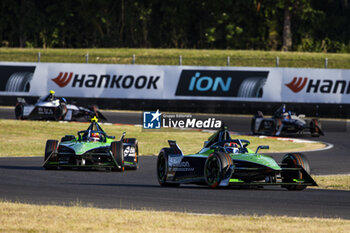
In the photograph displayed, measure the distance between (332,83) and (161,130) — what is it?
A: 786cm

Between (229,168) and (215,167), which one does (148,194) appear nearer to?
(215,167)

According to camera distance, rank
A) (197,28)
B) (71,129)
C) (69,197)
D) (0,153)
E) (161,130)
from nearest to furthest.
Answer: (69,197)
(0,153)
(71,129)
(161,130)
(197,28)

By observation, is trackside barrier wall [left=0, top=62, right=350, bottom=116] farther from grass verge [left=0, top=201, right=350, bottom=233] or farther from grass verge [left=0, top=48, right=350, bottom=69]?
grass verge [left=0, top=201, right=350, bottom=233]

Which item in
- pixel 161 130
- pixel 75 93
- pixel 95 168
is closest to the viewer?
pixel 95 168

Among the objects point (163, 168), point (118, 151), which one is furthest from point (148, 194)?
point (118, 151)

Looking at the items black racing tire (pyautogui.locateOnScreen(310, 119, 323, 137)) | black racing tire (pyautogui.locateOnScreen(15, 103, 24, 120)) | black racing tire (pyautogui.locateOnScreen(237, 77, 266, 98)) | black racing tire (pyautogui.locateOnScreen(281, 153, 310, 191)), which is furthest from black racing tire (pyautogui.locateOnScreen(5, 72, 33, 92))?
black racing tire (pyautogui.locateOnScreen(281, 153, 310, 191))

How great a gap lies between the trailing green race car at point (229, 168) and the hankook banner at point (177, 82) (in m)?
19.2

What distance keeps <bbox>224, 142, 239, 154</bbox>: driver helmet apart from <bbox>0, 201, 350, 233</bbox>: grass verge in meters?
3.99

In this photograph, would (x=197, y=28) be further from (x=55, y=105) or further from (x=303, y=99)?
(x=55, y=105)

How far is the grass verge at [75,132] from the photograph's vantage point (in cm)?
2422

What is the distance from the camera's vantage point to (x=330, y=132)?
2994cm

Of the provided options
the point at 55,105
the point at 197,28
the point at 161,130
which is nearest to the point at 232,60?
the point at 161,130

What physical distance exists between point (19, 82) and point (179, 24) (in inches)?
754

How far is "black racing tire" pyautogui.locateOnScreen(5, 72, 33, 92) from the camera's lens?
35.6 metres
